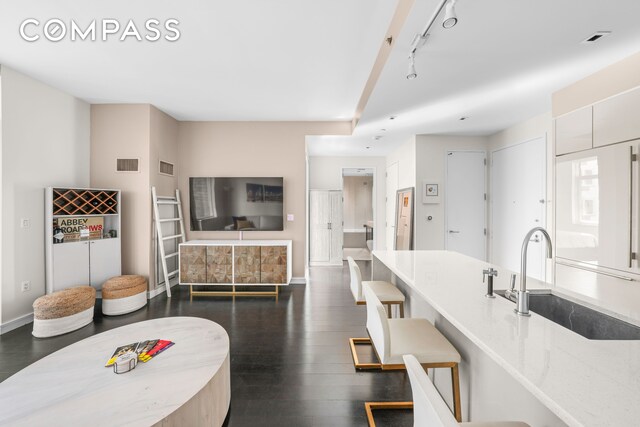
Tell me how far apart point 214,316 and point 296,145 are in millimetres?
2910

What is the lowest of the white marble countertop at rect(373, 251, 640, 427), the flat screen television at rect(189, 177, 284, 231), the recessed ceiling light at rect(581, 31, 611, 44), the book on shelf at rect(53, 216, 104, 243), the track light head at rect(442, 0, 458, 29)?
the white marble countertop at rect(373, 251, 640, 427)

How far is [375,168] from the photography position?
697cm

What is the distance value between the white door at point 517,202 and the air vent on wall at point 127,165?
5.55 meters

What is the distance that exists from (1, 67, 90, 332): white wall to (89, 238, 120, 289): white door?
468 mm

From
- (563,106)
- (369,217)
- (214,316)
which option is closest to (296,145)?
(214,316)

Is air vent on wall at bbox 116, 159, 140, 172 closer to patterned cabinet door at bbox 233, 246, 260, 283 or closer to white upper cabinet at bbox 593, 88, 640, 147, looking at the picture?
patterned cabinet door at bbox 233, 246, 260, 283

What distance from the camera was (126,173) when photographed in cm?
416

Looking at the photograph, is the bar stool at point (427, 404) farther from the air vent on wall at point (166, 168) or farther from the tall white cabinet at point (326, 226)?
the tall white cabinet at point (326, 226)

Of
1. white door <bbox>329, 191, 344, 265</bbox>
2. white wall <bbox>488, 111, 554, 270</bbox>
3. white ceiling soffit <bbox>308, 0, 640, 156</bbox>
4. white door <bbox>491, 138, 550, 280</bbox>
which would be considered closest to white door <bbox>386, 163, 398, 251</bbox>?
white door <bbox>329, 191, 344, 265</bbox>

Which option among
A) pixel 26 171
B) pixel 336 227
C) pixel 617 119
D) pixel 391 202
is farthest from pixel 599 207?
pixel 26 171

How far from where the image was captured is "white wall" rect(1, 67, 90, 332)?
3.07 meters

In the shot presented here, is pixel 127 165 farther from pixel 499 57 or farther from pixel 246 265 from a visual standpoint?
pixel 499 57

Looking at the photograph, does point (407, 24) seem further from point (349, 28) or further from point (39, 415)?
point (39, 415)

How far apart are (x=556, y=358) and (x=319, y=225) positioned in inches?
223
